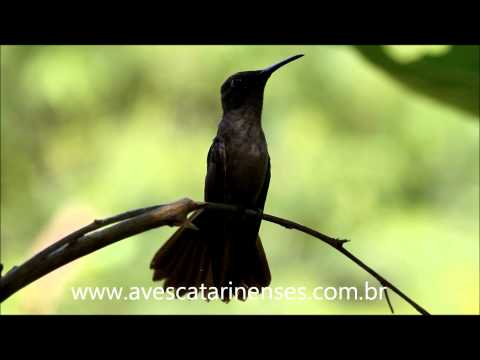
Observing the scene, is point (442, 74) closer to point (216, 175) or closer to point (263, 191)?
point (216, 175)

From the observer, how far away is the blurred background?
521 cm

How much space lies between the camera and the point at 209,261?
7.50ft

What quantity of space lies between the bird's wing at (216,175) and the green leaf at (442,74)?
179 cm

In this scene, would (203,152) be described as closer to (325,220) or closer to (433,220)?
(325,220)

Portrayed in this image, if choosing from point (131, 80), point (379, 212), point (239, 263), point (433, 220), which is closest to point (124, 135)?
point (131, 80)

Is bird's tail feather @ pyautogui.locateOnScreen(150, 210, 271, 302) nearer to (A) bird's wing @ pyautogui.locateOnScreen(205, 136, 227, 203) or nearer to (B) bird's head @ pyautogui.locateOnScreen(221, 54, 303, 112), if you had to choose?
(A) bird's wing @ pyautogui.locateOnScreen(205, 136, 227, 203)

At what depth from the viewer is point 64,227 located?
4.74 m

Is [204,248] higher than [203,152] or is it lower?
lower

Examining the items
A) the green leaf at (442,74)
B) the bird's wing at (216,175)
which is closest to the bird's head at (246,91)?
the bird's wing at (216,175)

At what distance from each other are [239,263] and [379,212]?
3.35 meters

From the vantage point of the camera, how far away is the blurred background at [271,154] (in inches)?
205

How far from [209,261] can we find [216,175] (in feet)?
1.75

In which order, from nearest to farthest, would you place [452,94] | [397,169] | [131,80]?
[452,94]
[397,169]
[131,80]

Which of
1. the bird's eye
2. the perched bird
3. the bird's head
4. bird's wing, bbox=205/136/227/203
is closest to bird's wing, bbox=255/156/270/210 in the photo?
the perched bird
